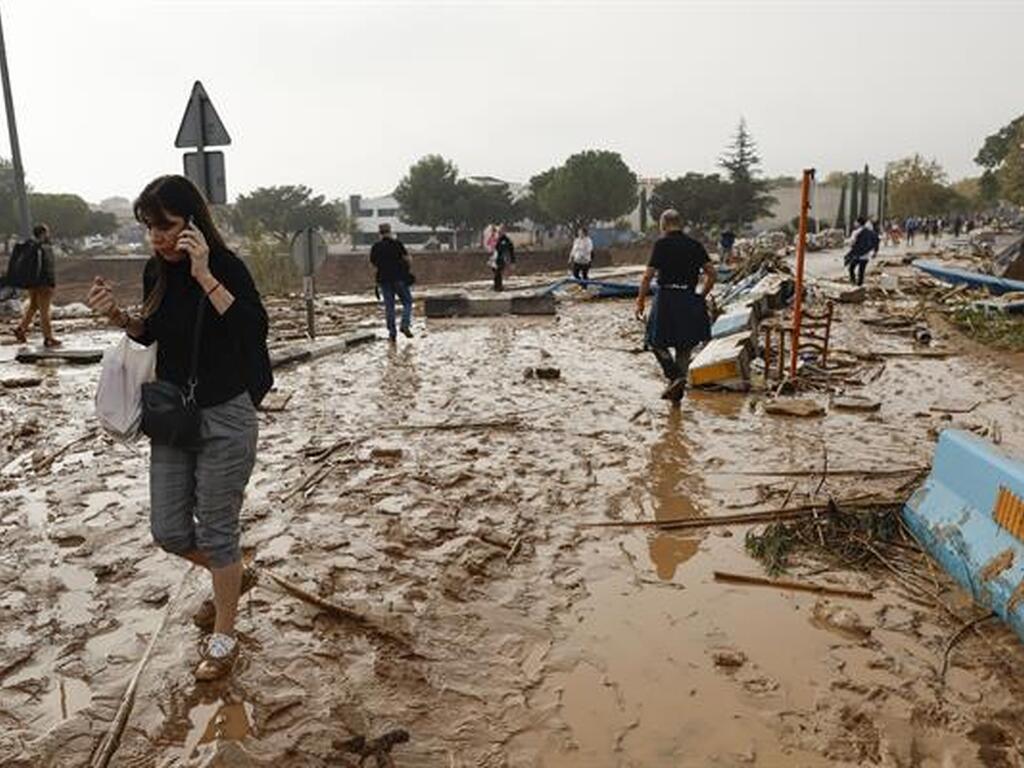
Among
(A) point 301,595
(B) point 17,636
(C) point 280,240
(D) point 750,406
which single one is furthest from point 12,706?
(C) point 280,240

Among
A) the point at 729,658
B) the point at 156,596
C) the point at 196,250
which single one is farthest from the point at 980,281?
the point at 196,250

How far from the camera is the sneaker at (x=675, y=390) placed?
7.29 m

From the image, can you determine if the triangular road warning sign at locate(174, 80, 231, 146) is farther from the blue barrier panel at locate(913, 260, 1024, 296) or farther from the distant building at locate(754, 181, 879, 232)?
the distant building at locate(754, 181, 879, 232)

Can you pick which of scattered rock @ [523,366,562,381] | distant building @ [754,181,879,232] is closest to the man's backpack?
scattered rock @ [523,366,562,381]

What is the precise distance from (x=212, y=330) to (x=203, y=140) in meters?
5.70

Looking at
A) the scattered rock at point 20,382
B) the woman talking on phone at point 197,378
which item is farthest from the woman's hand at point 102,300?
the scattered rock at point 20,382

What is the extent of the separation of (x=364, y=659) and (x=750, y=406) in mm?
5399

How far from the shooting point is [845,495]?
480cm

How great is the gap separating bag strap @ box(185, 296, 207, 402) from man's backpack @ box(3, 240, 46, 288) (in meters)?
9.44

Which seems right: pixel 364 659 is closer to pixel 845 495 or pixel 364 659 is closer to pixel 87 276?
pixel 845 495

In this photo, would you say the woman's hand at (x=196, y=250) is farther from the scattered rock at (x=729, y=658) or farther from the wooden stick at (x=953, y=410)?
the wooden stick at (x=953, y=410)

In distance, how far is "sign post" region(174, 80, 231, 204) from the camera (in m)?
7.58

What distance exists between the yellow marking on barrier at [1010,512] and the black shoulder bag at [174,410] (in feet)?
11.1

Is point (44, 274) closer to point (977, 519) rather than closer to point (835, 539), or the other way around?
point (835, 539)
